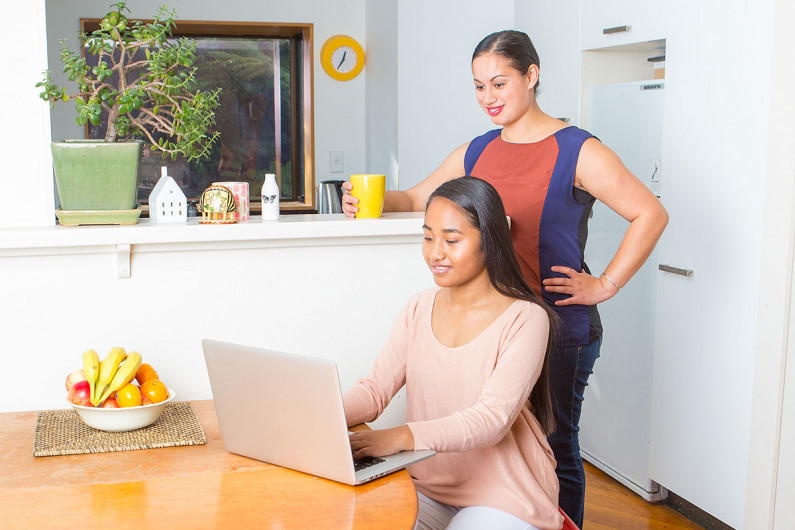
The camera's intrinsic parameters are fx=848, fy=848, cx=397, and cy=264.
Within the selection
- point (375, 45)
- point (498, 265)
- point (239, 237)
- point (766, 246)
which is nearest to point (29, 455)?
point (239, 237)

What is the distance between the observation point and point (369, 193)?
6.29 ft

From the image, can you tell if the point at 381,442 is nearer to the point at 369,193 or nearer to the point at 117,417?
the point at 117,417

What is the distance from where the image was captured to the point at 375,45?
4.31m

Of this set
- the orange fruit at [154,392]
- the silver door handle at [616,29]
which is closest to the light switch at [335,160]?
the silver door handle at [616,29]

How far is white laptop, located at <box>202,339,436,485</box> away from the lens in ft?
4.00

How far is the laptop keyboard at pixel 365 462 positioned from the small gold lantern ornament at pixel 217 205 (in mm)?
709

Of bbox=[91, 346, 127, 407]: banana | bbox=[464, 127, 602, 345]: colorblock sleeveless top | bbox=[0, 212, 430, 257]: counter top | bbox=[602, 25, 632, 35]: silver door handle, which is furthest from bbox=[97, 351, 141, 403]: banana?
bbox=[602, 25, 632, 35]: silver door handle

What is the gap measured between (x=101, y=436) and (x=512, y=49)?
111 cm

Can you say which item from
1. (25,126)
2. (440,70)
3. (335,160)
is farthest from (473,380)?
(335,160)

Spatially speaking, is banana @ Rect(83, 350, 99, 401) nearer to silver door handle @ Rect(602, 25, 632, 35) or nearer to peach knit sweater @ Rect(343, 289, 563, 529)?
peach knit sweater @ Rect(343, 289, 563, 529)

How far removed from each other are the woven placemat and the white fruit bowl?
1cm

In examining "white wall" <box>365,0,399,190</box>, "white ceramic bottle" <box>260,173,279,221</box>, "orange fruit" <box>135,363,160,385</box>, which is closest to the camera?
"orange fruit" <box>135,363,160,385</box>

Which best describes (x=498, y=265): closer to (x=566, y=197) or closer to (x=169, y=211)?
(x=566, y=197)

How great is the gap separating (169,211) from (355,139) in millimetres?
2832
